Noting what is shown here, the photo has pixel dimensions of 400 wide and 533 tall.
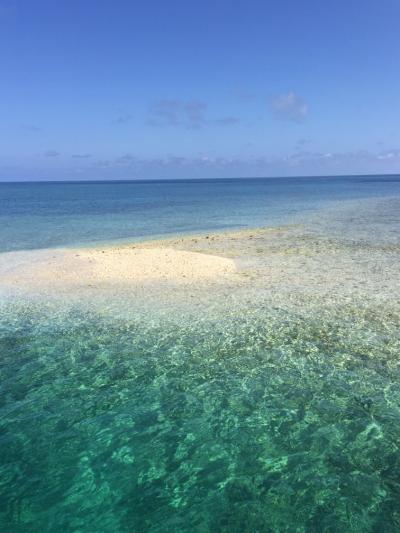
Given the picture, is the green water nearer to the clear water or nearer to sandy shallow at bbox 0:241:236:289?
the clear water

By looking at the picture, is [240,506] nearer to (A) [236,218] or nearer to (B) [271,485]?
(B) [271,485]

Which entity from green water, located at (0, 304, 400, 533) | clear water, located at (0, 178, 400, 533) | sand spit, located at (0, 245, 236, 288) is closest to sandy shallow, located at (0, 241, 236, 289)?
sand spit, located at (0, 245, 236, 288)

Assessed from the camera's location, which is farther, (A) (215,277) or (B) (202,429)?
(A) (215,277)

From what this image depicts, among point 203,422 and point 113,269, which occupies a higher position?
point 113,269

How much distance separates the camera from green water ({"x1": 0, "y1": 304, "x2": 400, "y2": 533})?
5.79m

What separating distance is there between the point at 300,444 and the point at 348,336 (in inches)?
201

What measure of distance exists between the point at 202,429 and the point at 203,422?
22cm

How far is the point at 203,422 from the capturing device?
25.7 ft

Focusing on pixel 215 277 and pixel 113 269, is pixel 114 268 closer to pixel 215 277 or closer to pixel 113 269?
pixel 113 269

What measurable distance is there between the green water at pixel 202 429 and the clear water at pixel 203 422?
23mm

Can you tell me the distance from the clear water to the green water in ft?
0.08

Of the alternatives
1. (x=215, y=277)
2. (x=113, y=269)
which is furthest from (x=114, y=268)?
(x=215, y=277)

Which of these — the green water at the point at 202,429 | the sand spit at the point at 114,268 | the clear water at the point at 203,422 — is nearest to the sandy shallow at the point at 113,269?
the sand spit at the point at 114,268

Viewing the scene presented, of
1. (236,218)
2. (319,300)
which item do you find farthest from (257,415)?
(236,218)
